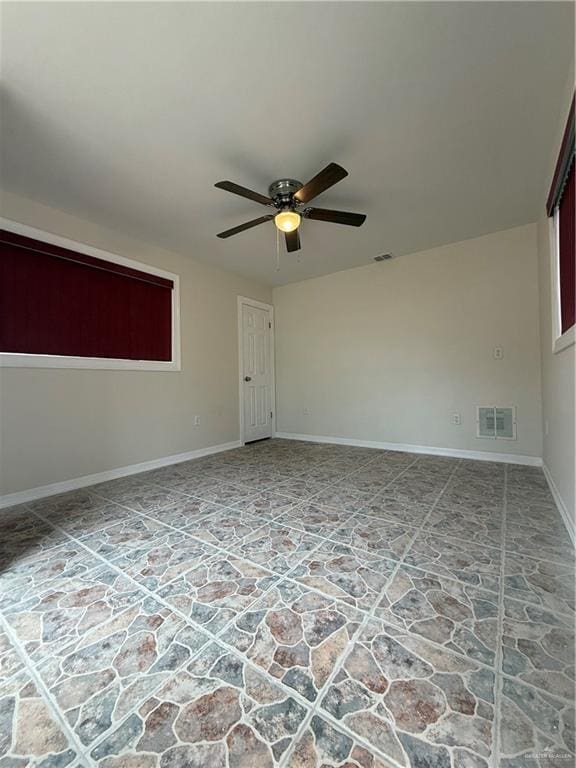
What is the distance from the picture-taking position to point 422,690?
1.00m

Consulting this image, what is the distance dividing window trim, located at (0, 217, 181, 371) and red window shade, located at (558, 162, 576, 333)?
3706 millimetres

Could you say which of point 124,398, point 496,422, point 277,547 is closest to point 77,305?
point 124,398

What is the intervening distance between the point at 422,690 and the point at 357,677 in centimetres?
20

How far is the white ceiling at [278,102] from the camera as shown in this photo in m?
1.44

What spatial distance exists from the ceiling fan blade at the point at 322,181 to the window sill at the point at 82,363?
240cm

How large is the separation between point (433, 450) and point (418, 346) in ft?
4.37

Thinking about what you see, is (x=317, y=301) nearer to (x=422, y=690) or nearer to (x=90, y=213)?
(x=90, y=213)

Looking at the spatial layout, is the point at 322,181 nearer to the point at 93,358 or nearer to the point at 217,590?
the point at 217,590

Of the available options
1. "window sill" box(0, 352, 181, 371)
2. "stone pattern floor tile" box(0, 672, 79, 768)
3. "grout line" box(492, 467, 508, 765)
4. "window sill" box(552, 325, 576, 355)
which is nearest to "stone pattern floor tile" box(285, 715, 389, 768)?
"grout line" box(492, 467, 508, 765)

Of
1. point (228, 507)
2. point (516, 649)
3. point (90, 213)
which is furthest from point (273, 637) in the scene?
point (90, 213)

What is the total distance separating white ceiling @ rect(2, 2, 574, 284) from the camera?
144 cm

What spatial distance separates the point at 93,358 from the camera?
3.17m

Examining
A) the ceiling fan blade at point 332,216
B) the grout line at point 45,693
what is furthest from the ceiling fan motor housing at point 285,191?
the grout line at point 45,693

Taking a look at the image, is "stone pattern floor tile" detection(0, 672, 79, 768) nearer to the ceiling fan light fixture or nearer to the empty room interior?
the empty room interior
